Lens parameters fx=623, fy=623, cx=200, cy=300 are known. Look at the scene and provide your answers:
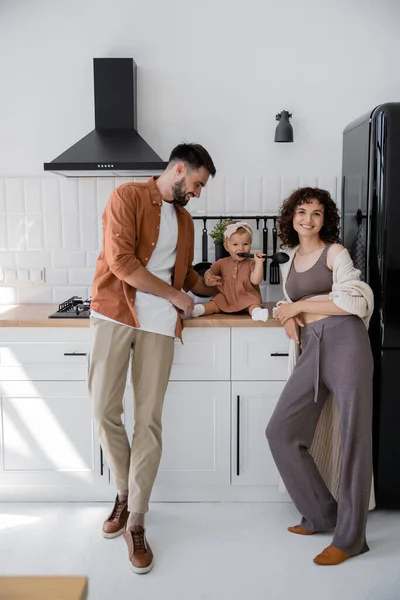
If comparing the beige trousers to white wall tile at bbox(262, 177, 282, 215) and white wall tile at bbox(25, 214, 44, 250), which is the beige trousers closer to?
white wall tile at bbox(25, 214, 44, 250)

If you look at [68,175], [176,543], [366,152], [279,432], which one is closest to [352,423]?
[279,432]

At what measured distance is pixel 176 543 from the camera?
8.77 feet

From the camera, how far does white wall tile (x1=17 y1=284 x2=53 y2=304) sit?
11.7 ft

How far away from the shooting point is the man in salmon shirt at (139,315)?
8.45 ft

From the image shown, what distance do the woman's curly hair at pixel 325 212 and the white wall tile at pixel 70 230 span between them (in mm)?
1306

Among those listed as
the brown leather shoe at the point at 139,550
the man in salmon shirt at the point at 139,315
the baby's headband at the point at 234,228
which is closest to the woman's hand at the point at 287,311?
the man in salmon shirt at the point at 139,315

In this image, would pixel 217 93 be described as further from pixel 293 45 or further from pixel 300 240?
pixel 300 240

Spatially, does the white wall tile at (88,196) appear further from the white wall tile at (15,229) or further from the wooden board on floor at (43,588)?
the wooden board on floor at (43,588)

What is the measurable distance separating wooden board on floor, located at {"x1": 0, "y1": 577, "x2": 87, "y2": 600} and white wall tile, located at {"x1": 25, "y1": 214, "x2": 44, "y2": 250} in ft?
7.47

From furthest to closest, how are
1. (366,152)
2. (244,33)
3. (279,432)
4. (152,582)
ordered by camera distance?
(244,33), (366,152), (279,432), (152,582)

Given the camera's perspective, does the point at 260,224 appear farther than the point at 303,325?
Yes

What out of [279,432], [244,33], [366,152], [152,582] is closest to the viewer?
[152,582]

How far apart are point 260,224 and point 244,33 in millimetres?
1038

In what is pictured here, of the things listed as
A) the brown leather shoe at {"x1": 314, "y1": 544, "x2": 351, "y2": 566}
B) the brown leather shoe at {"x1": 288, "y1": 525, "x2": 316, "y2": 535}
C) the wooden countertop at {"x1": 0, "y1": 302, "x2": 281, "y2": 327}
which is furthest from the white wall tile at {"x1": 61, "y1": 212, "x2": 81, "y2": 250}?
the brown leather shoe at {"x1": 314, "y1": 544, "x2": 351, "y2": 566}
